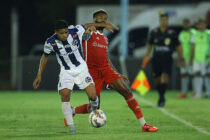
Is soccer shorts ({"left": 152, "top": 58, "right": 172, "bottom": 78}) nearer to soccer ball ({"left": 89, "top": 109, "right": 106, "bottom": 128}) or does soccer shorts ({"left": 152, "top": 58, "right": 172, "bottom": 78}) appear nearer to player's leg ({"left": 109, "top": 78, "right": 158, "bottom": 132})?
player's leg ({"left": 109, "top": 78, "right": 158, "bottom": 132})

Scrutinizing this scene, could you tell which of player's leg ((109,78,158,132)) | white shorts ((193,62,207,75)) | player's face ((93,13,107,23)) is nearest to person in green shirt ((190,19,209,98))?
white shorts ((193,62,207,75))

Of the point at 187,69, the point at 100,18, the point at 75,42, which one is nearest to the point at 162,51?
the point at 187,69

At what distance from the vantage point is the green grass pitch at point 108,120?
37.2 feet

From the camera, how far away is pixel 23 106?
1795cm

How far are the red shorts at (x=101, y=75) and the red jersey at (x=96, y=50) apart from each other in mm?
86

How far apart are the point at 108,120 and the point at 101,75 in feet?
5.46

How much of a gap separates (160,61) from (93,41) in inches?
211

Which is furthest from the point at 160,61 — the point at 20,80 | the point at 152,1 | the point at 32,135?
the point at 152,1

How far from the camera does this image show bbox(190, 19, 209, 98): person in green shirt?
21172mm

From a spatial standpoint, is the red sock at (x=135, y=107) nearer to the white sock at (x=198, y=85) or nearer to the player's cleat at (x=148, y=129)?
the player's cleat at (x=148, y=129)

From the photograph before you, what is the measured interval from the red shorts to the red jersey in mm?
86

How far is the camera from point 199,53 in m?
21.3

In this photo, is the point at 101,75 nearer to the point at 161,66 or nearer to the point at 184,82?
the point at 161,66

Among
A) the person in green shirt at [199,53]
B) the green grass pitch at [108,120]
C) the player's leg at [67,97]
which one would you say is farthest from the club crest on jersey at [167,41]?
the player's leg at [67,97]
